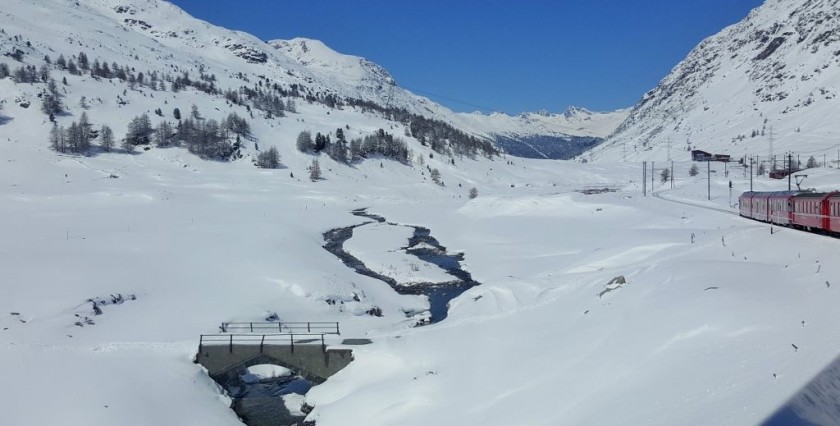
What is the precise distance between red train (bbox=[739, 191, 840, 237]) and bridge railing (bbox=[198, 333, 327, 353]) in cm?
2849

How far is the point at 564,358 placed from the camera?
1962cm

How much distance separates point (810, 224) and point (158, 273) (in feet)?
132

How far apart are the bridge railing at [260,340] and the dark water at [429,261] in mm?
9259

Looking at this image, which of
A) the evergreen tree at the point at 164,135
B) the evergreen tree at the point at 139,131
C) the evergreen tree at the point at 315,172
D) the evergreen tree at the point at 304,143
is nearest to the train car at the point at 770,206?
the evergreen tree at the point at 315,172

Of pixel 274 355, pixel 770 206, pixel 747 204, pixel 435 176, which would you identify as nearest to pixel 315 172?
pixel 435 176

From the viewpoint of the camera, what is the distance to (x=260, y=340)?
Answer: 1081 inches

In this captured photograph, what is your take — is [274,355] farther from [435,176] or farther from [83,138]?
[435,176]

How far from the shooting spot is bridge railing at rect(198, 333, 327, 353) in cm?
2680

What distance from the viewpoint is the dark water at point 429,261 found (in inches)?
1594

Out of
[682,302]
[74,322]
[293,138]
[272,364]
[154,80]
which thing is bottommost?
[272,364]

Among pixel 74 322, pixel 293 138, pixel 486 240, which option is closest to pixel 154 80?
pixel 293 138

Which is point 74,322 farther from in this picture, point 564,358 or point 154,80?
point 154,80

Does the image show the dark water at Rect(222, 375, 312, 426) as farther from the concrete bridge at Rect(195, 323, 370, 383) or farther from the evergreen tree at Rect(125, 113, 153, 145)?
the evergreen tree at Rect(125, 113, 153, 145)

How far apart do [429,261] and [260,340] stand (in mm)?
26977
